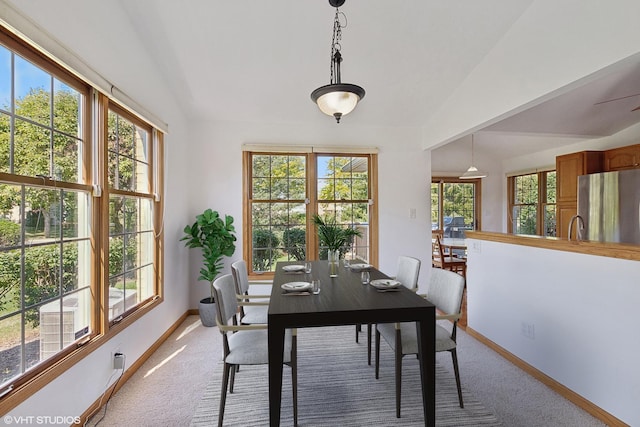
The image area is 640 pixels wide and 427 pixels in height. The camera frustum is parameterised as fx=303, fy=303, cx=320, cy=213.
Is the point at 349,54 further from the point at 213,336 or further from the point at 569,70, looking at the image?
the point at 213,336

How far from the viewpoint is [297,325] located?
162cm

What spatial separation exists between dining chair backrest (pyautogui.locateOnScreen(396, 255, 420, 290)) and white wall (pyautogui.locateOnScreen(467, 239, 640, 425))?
0.85 m

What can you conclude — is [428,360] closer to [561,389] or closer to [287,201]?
[561,389]

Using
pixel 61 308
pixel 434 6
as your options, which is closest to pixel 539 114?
pixel 434 6

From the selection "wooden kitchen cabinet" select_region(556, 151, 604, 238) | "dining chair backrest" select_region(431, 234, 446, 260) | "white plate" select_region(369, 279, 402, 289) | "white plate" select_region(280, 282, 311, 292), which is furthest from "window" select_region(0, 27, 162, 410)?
"wooden kitchen cabinet" select_region(556, 151, 604, 238)

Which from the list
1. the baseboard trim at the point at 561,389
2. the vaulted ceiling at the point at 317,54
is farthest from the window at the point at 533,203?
the baseboard trim at the point at 561,389

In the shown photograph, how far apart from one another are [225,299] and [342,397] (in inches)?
42.1

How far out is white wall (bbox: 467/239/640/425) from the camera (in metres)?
1.78

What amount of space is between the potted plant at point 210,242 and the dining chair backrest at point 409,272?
2.01m

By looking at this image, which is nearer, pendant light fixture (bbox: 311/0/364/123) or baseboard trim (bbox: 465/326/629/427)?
baseboard trim (bbox: 465/326/629/427)

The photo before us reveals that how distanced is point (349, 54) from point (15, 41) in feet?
7.98

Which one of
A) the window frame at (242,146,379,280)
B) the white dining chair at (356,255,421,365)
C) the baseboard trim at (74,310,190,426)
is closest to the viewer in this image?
the baseboard trim at (74,310,190,426)

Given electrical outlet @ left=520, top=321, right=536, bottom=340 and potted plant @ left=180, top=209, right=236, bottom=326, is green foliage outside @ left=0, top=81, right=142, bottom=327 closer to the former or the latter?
potted plant @ left=180, top=209, right=236, bottom=326

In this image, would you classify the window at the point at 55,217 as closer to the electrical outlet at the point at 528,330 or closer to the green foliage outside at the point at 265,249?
the green foliage outside at the point at 265,249
